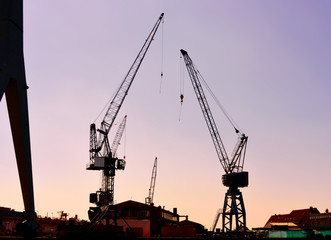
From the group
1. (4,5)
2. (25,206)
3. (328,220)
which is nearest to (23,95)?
(4,5)

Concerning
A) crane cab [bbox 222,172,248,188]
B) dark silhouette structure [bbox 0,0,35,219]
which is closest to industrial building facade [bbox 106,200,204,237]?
crane cab [bbox 222,172,248,188]

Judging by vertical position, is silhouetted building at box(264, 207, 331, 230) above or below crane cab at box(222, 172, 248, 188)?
below

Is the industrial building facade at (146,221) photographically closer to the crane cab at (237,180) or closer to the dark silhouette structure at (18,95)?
the crane cab at (237,180)

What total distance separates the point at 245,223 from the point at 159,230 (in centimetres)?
2195

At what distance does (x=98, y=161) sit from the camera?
114312 millimetres

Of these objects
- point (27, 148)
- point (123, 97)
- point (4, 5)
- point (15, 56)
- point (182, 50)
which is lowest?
point (27, 148)

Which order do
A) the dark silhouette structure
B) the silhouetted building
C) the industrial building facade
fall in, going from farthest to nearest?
the silhouetted building
the industrial building facade
the dark silhouette structure

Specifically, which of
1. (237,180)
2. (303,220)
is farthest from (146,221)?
(303,220)

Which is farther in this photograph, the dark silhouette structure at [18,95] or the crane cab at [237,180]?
the crane cab at [237,180]

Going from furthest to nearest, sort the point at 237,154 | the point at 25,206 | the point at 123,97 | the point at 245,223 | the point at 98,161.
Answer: the point at 123,97, the point at 98,161, the point at 237,154, the point at 245,223, the point at 25,206

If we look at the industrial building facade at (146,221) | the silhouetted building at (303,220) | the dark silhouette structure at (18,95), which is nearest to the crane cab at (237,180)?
the industrial building facade at (146,221)

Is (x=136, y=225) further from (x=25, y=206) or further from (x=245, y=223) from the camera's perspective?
(x=25, y=206)

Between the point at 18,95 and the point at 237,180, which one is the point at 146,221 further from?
the point at 18,95

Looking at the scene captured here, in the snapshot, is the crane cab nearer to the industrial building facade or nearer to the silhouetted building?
the industrial building facade
